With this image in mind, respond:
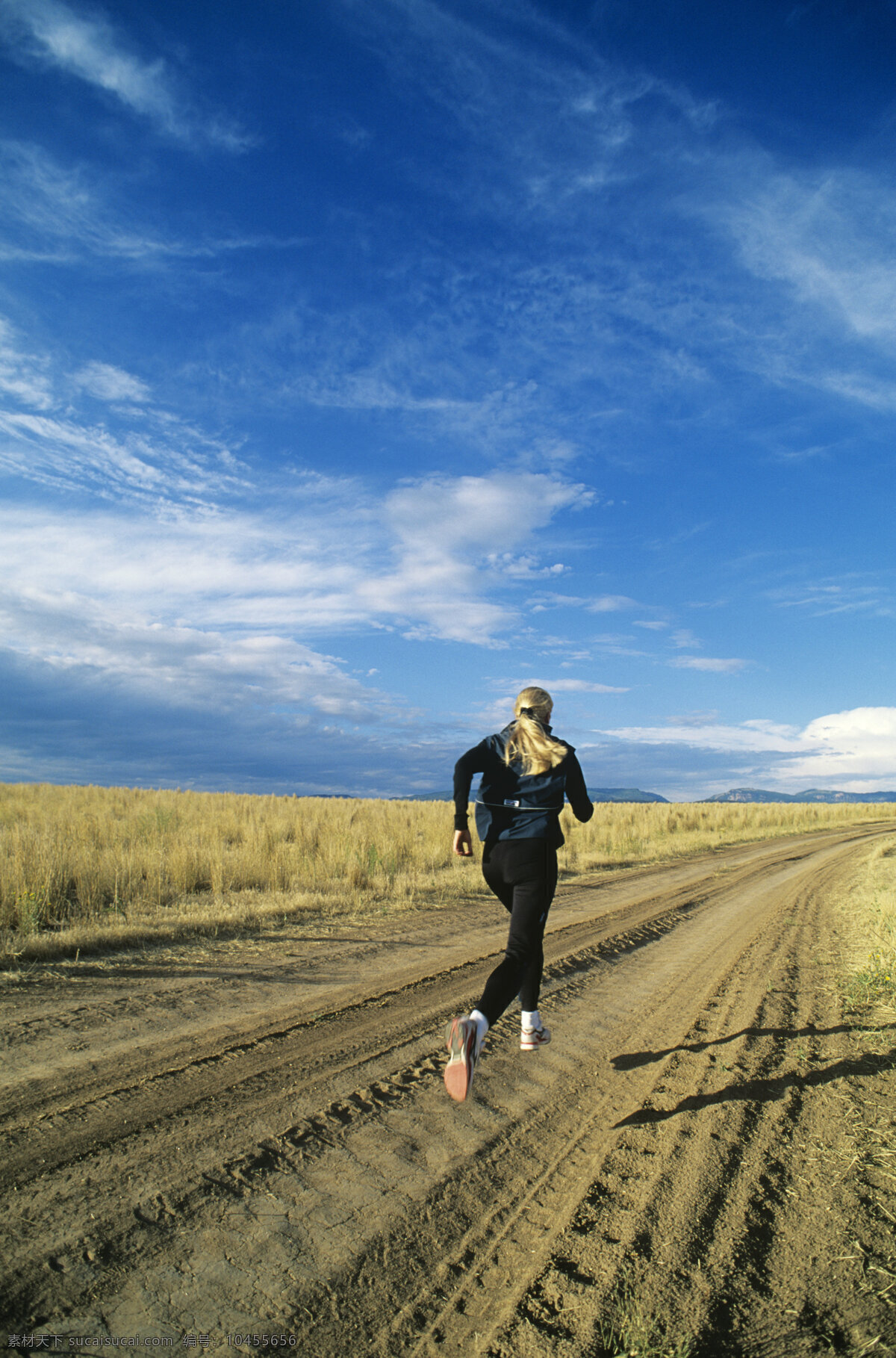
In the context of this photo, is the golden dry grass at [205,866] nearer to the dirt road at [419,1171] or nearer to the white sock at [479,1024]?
the dirt road at [419,1171]

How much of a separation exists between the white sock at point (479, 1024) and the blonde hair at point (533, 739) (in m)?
1.26

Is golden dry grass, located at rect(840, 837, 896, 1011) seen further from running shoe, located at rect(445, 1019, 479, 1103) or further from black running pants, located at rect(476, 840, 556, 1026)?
running shoe, located at rect(445, 1019, 479, 1103)

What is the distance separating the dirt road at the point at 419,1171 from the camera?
2.07 m

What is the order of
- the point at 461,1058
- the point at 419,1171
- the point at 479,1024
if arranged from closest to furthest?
the point at 419,1171 < the point at 461,1058 < the point at 479,1024

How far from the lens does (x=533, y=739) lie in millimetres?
3785

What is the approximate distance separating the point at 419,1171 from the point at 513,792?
70.9 inches

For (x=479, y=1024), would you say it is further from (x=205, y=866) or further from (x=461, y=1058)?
(x=205, y=866)

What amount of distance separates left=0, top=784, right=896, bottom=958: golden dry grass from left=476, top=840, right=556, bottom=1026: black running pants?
182 inches

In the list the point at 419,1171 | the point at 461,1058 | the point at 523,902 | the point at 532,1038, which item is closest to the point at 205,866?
the point at 532,1038

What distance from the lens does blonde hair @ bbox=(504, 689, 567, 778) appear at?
3721 millimetres

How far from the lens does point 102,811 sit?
57.7ft

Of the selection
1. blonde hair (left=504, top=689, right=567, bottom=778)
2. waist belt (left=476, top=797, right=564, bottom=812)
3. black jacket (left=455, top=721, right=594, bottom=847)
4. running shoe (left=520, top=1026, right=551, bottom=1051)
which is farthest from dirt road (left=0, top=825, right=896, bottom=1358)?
blonde hair (left=504, top=689, right=567, bottom=778)

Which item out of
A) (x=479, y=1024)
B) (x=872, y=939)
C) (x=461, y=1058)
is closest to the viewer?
(x=461, y=1058)

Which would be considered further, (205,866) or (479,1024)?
(205,866)
